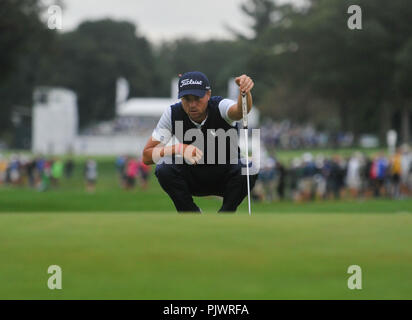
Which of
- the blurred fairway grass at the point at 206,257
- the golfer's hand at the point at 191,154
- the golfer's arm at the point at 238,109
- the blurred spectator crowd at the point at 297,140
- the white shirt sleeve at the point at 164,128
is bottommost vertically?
the blurred fairway grass at the point at 206,257

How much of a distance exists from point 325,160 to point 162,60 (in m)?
49.0

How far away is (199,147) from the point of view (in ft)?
22.9

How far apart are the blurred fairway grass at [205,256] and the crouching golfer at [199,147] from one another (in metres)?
0.53

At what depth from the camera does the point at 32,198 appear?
120 ft

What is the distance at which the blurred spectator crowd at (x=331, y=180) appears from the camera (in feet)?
102

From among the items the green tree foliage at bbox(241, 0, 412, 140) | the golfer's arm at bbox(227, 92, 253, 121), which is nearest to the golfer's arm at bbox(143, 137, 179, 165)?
the golfer's arm at bbox(227, 92, 253, 121)

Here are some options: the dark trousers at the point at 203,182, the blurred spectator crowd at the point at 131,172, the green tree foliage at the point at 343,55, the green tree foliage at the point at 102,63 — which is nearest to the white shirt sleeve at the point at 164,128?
the dark trousers at the point at 203,182

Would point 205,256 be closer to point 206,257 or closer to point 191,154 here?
point 206,257

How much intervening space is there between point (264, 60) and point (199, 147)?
44.9 meters

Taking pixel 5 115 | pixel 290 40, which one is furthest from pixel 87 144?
pixel 290 40

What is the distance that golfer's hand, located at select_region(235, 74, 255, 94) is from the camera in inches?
257

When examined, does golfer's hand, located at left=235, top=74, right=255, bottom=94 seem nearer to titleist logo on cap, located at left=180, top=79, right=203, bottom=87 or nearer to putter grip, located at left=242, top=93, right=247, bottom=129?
→ putter grip, located at left=242, top=93, right=247, bottom=129

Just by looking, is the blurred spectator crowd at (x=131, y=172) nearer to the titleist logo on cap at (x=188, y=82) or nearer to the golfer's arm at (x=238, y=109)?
the golfer's arm at (x=238, y=109)

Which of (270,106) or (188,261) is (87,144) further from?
(188,261)
